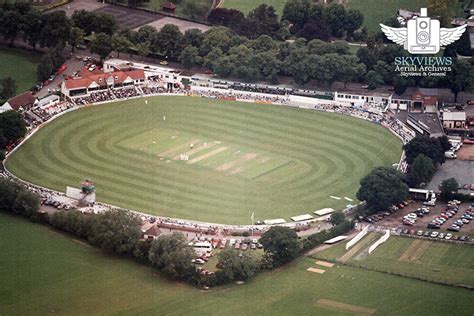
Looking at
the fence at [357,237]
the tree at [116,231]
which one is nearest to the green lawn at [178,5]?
the fence at [357,237]

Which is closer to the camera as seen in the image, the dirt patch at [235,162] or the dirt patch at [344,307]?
the dirt patch at [344,307]

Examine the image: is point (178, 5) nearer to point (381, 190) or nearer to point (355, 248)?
point (381, 190)

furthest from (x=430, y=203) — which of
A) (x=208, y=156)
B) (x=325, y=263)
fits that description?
(x=208, y=156)

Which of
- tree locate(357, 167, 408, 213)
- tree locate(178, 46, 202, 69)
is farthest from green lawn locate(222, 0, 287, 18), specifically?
tree locate(357, 167, 408, 213)

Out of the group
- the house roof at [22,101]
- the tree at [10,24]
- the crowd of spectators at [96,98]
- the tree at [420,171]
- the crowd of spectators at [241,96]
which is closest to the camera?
the tree at [420,171]

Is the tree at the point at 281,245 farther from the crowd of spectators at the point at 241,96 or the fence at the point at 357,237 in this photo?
the crowd of spectators at the point at 241,96

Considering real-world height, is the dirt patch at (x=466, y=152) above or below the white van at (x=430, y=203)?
above
